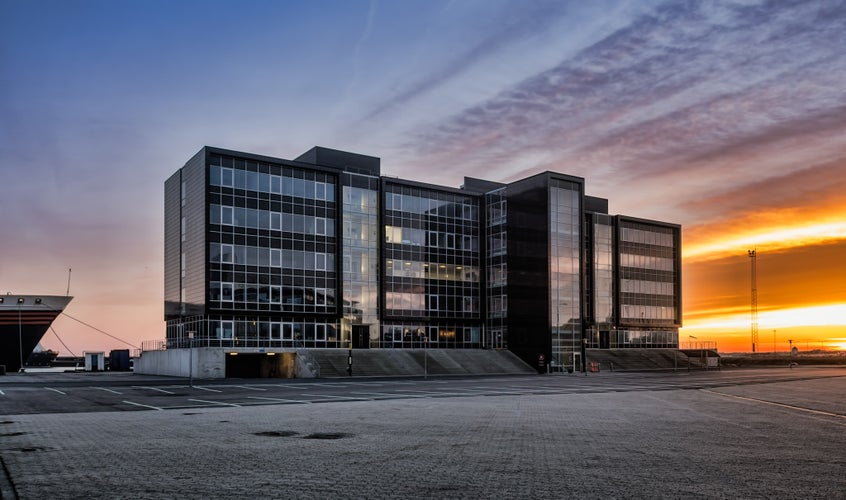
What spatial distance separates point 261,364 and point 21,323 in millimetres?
27830

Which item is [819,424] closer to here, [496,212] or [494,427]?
[494,427]

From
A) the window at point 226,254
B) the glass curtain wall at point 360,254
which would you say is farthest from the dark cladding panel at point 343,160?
the window at point 226,254

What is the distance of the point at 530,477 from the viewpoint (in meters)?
12.3

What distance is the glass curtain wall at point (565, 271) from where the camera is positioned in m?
75.8

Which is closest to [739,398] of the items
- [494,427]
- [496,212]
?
[494,427]

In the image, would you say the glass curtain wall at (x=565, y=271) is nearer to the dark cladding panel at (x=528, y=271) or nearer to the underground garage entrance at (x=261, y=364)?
the dark cladding panel at (x=528, y=271)

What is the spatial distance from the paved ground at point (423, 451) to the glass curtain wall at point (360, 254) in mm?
44679

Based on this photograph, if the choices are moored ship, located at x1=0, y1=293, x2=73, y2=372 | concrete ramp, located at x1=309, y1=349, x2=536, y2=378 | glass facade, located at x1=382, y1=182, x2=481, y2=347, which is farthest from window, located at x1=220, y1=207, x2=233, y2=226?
moored ship, located at x1=0, y1=293, x2=73, y2=372

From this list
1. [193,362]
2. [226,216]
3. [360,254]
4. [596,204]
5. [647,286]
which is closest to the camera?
→ [193,362]

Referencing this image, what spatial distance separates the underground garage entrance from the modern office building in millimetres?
1685

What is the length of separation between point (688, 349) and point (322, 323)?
59665mm

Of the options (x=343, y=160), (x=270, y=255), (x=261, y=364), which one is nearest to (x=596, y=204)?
(x=343, y=160)

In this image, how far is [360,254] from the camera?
7569cm

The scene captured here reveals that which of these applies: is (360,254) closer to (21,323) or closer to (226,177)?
(226,177)
